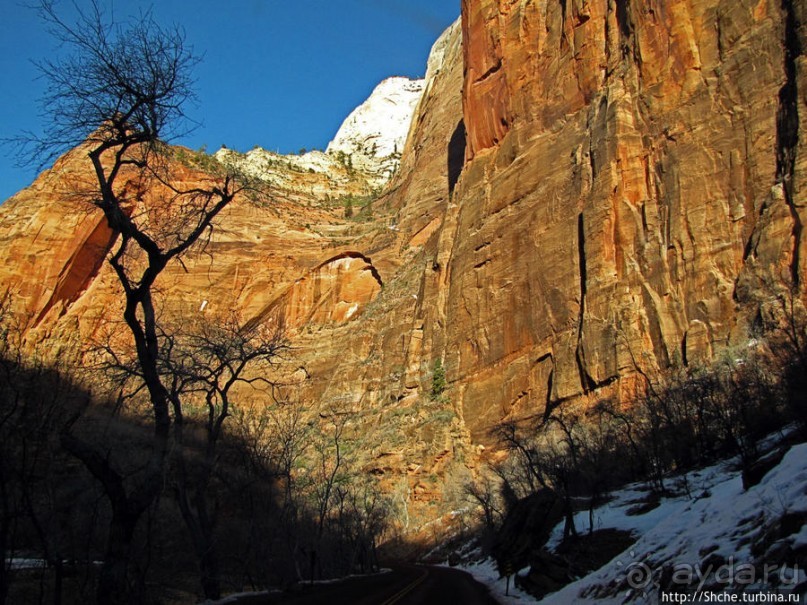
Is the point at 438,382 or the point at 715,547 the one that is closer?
the point at 715,547

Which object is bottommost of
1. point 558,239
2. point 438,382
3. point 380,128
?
point 438,382

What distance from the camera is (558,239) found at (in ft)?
135

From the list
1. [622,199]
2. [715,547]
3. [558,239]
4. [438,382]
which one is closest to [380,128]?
[438,382]

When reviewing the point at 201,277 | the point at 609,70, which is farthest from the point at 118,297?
the point at 609,70

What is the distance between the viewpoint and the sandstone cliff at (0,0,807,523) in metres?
31.5

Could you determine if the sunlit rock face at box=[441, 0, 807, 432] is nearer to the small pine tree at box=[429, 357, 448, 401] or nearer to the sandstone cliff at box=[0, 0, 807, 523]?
the sandstone cliff at box=[0, 0, 807, 523]

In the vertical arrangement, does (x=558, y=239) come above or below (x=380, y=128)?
below

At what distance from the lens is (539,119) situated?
47.8 metres

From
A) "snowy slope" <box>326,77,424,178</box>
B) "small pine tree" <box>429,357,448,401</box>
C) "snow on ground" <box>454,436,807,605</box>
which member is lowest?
"snow on ground" <box>454,436,807,605</box>

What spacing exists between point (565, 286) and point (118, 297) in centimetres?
5772

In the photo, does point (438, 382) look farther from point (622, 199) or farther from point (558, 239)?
point (622, 199)

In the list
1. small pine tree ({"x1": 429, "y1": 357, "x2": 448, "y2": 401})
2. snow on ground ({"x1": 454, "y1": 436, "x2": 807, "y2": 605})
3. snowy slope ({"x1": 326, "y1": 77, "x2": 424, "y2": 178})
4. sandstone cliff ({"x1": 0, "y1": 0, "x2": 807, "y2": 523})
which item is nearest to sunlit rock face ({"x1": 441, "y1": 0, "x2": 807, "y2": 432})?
sandstone cliff ({"x1": 0, "y1": 0, "x2": 807, "y2": 523})

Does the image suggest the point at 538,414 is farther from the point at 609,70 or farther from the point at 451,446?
the point at 609,70

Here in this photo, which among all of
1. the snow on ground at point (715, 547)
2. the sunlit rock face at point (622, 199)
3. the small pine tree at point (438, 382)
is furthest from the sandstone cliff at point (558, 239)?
the snow on ground at point (715, 547)
